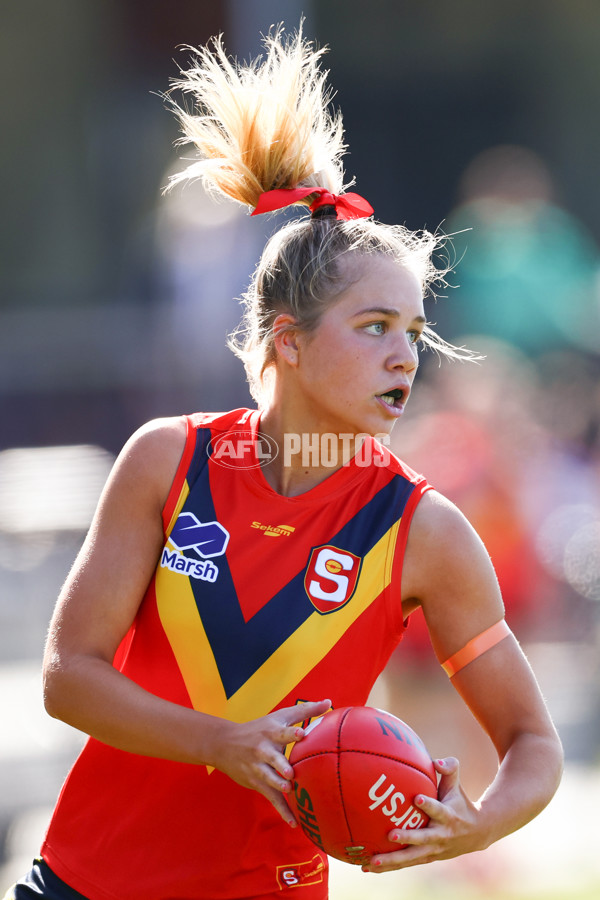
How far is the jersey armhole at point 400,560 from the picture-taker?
2.30 m

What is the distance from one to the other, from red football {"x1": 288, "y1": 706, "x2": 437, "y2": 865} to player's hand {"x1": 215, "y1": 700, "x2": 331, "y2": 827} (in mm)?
58

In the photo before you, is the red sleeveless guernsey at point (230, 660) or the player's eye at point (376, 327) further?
the player's eye at point (376, 327)

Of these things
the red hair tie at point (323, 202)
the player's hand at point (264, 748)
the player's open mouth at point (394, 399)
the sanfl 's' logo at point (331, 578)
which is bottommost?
the player's hand at point (264, 748)

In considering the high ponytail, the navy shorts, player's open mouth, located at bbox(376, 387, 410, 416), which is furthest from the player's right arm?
the high ponytail

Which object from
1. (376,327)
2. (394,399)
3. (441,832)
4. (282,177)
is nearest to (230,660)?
(441,832)

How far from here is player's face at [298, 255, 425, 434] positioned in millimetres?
2402

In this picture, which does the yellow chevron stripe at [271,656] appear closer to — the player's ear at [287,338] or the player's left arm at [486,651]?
the player's left arm at [486,651]

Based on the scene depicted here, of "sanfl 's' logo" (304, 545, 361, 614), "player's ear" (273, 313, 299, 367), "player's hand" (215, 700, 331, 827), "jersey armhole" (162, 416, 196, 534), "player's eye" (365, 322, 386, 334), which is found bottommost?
"player's hand" (215, 700, 331, 827)

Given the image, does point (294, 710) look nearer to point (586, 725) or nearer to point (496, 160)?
point (586, 725)

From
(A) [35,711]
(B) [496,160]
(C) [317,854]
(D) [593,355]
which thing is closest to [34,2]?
(B) [496,160]

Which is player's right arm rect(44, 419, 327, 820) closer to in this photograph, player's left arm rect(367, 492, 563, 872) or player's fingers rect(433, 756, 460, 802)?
player's fingers rect(433, 756, 460, 802)

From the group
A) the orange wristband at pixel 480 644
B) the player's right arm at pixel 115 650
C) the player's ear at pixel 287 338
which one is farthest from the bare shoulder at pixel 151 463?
the orange wristband at pixel 480 644

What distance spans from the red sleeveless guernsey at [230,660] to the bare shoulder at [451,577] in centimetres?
3

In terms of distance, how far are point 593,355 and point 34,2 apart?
6.88 metres
